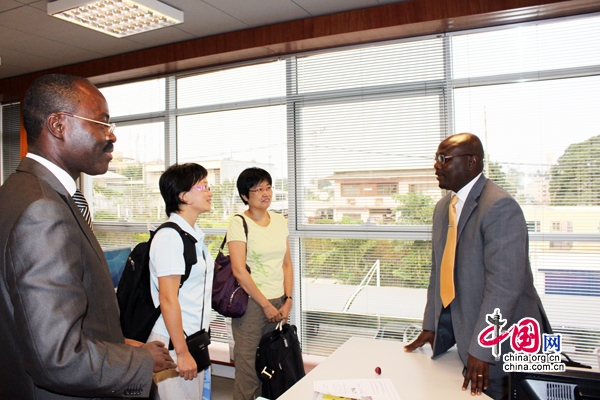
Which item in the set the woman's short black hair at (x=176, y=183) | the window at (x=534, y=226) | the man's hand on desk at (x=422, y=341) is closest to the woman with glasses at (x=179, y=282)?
the woman's short black hair at (x=176, y=183)

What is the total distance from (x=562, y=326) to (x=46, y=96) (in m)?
3.21

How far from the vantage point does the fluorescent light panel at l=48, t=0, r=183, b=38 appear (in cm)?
288

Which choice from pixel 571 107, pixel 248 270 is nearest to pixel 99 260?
pixel 248 270

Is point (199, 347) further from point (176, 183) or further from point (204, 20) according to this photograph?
point (204, 20)

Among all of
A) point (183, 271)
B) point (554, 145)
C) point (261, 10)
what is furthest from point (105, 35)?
point (554, 145)

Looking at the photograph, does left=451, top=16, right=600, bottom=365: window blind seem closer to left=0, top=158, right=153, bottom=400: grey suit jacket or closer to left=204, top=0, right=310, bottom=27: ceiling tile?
left=204, top=0, right=310, bottom=27: ceiling tile

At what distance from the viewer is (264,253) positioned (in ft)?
8.84

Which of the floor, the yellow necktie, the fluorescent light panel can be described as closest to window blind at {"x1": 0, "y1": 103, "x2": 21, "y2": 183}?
the fluorescent light panel

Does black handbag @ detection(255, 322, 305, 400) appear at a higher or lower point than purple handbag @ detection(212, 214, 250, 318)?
lower

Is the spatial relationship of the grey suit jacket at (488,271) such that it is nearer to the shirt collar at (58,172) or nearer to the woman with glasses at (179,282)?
the woman with glasses at (179,282)

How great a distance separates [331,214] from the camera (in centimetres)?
346

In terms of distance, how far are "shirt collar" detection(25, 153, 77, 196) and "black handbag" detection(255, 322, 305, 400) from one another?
5.56ft

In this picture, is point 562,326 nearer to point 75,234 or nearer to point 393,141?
point 393,141

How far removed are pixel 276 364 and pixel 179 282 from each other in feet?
3.02
